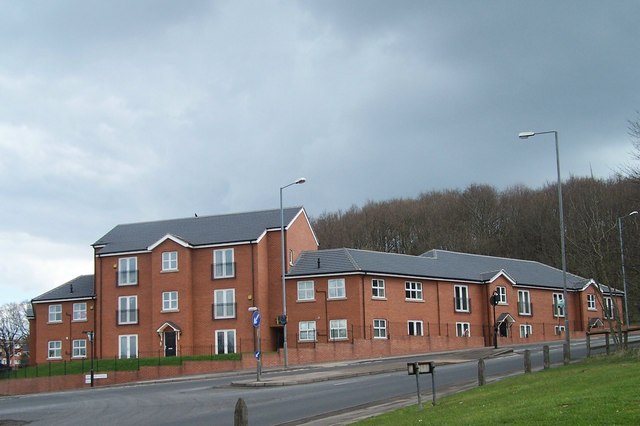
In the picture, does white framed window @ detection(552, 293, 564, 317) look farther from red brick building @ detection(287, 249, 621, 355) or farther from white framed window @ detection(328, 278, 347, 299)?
white framed window @ detection(328, 278, 347, 299)

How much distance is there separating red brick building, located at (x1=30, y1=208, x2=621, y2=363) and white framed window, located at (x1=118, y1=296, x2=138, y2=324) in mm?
74

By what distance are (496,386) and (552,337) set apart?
1910 inches

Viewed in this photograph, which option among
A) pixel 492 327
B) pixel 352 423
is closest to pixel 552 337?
pixel 492 327

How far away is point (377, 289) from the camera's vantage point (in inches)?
2266

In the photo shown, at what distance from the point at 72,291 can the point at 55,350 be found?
4.76 m

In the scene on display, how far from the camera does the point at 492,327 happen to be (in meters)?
63.9

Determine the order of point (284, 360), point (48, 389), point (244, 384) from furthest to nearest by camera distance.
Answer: point (48, 389), point (284, 360), point (244, 384)

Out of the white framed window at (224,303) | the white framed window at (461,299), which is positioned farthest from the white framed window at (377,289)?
the white framed window at (224,303)

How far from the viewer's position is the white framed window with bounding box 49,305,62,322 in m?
66.6

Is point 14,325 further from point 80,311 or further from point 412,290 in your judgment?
point 412,290

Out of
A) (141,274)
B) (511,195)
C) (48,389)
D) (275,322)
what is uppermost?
(511,195)

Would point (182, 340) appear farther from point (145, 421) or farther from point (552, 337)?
point (145, 421)

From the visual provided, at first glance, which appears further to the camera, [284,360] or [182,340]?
[182,340]

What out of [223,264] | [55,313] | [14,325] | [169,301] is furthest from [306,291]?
[14,325]
